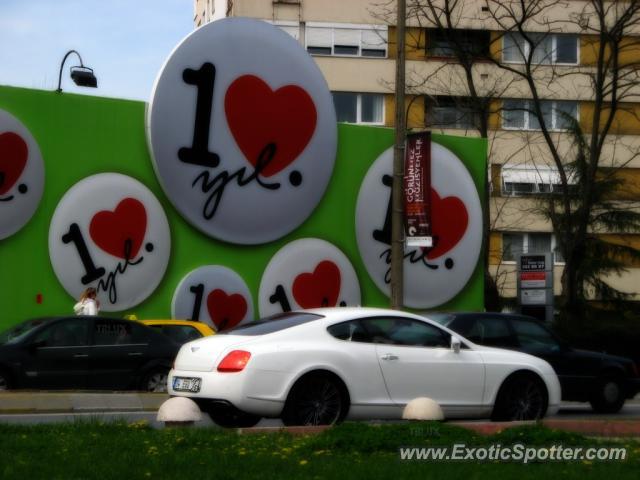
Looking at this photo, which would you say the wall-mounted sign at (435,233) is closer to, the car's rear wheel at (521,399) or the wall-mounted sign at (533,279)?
the wall-mounted sign at (533,279)

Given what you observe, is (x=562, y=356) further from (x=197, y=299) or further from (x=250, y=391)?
(x=197, y=299)

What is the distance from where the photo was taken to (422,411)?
12.0 meters

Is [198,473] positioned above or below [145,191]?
below

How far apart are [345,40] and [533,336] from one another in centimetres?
3346

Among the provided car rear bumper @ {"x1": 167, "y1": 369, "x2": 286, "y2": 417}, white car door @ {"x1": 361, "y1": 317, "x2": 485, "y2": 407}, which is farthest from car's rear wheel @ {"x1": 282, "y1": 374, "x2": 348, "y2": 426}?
white car door @ {"x1": 361, "y1": 317, "x2": 485, "y2": 407}

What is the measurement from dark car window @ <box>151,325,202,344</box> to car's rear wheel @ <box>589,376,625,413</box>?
6687 mm

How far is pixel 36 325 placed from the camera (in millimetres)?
18062

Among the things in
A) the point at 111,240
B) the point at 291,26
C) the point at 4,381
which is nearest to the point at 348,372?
the point at 4,381

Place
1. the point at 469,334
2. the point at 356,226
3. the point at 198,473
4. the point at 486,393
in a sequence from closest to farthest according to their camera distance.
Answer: the point at 198,473 → the point at 486,393 → the point at 469,334 → the point at 356,226

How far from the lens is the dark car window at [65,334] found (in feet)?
58.4

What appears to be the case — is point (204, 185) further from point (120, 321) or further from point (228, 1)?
point (228, 1)

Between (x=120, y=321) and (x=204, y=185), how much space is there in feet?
17.8

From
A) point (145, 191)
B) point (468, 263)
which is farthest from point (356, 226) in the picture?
point (145, 191)

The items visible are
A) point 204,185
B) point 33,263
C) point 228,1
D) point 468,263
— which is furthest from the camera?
point 228,1
